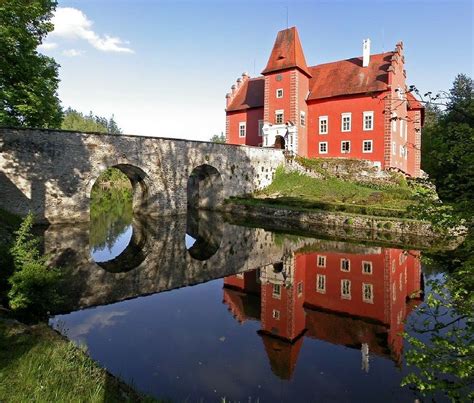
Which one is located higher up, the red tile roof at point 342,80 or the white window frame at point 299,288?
the red tile roof at point 342,80

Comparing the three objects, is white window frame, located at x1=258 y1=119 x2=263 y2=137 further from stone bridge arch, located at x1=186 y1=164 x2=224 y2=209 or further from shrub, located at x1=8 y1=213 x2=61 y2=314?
shrub, located at x1=8 y1=213 x2=61 y2=314

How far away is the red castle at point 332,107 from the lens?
33.5 m

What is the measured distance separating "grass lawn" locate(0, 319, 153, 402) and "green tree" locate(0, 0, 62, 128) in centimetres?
1843

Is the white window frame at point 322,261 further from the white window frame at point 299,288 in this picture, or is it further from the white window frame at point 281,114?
the white window frame at point 281,114

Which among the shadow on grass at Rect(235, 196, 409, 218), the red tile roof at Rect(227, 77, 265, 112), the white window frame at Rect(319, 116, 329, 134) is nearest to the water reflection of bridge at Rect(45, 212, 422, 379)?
the shadow on grass at Rect(235, 196, 409, 218)

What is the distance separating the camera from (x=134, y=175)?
1038 inches

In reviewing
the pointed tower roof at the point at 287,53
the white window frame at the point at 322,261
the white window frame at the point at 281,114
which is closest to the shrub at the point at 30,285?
the white window frame at the point at 322,261

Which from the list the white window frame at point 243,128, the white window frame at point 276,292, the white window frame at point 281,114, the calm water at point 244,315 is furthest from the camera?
the white window frame at point 243,128

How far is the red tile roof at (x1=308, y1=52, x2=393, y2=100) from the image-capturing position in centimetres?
3375

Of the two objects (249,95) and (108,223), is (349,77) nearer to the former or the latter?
(249,95)

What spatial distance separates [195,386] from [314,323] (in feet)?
12.9

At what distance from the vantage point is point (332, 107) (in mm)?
35688

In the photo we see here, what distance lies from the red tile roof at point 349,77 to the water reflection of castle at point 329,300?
23.1 m

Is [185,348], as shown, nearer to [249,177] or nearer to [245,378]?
[245,378]
